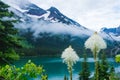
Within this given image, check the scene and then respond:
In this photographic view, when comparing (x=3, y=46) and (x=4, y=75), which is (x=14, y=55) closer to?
(x=3, y=46)

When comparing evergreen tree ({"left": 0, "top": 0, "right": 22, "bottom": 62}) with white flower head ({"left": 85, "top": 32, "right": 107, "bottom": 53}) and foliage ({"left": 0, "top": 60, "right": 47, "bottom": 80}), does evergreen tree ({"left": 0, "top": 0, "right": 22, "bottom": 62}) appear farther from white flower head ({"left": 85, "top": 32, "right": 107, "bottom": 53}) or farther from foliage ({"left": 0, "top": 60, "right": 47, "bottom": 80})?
foliage ({"left": 0, "top": 60, "right": 47, "bottom": 80})

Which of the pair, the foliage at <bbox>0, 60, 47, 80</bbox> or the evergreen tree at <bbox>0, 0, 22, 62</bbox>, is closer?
the foliage at <bbox>0, 60, 47, 80</bbox>

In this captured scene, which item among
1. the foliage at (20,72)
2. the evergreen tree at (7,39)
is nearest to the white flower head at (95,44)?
the foliage at (20,72)

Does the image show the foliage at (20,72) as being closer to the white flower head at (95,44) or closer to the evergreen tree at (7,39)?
the white flower head at (95,44)

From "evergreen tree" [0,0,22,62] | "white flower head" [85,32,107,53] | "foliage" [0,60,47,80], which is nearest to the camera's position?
"foliage" [0,60,47,80]

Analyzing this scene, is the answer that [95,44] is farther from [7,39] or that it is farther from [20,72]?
[7,39]

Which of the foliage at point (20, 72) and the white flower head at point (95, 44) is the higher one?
the white flower head at point (95, 44)

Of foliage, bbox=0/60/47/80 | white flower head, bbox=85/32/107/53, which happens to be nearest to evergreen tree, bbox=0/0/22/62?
white flower head, bbox=85/32/107/53

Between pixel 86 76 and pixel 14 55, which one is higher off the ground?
pixel 86 76

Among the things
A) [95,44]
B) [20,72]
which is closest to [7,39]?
[95,44]

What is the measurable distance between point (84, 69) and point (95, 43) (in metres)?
38.7

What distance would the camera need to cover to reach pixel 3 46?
18359mm

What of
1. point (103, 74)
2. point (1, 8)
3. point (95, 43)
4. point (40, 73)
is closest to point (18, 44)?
point (1, 8)

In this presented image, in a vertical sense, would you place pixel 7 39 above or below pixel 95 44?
above
